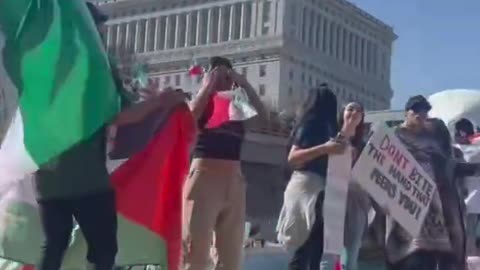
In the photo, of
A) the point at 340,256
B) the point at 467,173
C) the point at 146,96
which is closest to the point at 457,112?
the point at 467,173

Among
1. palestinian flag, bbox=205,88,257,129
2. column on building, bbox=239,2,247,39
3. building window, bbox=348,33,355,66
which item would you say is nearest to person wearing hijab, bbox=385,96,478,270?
→ palestinian flag, bbox=205,88,257,129

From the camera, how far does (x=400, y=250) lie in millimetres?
5266

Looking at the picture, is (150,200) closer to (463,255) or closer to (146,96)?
(146,96)

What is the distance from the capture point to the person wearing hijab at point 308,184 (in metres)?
5.17

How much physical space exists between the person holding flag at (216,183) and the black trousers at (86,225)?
0.85 m

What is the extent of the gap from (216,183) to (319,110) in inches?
37.8

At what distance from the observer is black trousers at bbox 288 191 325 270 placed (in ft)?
17.1

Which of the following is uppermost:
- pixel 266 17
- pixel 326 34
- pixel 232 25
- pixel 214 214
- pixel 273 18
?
pixel 266 17

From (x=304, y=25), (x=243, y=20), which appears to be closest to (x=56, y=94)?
(x=243, y=20)

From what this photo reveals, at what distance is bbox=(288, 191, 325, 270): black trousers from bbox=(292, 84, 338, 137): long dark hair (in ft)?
1.32

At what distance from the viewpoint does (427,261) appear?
5203 millimetres

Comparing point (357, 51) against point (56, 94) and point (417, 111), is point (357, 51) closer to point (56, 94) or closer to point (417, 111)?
point (417, 111)

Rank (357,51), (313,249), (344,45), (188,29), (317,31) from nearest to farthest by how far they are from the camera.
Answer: (313,249), (188,29), (317,31), (344,45), (357,51)

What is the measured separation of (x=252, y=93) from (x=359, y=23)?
97136mm
